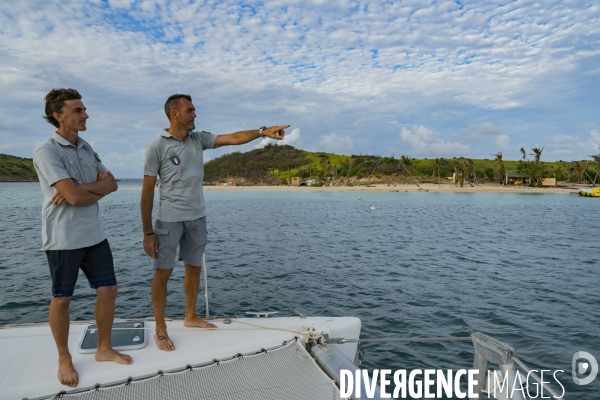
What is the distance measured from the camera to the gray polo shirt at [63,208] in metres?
3.06

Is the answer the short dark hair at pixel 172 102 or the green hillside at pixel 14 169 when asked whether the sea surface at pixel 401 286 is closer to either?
the short dark hair at pixel 172 102

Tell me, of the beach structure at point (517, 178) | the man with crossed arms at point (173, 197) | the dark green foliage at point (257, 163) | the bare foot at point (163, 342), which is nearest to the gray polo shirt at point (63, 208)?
the man with crossed arms at point (173, 197)

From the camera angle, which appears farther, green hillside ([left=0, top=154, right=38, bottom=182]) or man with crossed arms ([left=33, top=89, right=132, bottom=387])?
green hillside ([left=0, top=154, right=38, bottom=182])

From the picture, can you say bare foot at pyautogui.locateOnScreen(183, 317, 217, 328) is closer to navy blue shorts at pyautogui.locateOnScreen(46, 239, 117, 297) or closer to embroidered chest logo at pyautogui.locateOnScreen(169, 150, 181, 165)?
navy blue shorts at pyautogui.locateOnScreen(46, 239, 117, 297)

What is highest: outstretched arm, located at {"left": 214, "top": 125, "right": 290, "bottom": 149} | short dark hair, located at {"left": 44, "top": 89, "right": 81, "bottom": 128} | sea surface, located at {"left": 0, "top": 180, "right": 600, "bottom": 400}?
short dark hair, located at {"left": 44, "top": 89, "right": 81, "bottom": 128}

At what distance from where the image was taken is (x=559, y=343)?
22.7ft

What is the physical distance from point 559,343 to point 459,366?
7.46ft

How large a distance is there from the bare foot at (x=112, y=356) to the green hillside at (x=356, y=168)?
92.6 meters

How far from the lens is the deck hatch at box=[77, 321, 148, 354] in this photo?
3.50 meters

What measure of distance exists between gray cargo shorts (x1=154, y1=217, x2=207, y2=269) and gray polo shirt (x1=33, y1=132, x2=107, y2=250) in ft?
2.17

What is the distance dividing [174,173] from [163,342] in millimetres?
1558

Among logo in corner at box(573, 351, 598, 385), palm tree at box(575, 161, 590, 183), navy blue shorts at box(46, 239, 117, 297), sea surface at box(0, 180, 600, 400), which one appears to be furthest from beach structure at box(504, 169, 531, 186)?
navy blue shorts at box(46, 239, 117, 297)

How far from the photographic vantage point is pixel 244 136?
14.1 ft

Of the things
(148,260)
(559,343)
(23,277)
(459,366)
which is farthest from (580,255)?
(23,277)
